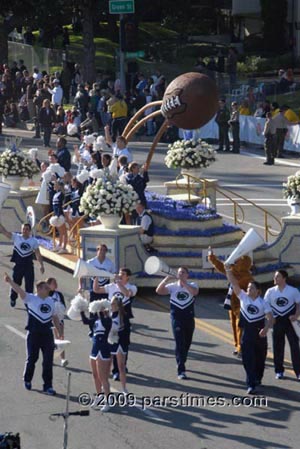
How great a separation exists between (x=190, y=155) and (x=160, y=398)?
10146 mm

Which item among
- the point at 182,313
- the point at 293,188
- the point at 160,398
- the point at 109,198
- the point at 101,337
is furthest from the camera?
the point at 293,188

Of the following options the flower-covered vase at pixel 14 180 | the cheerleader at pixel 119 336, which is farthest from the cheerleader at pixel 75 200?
the cheerleader at pixel 119 336

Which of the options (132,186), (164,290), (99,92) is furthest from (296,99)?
(164,290)

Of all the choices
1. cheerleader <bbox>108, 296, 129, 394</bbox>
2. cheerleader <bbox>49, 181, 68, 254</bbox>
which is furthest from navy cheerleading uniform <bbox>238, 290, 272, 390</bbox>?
cheerleader <bbox>49, 181, 68, 254</bbox>

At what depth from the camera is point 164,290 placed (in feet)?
54.9

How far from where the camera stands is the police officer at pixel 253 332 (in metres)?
16.0

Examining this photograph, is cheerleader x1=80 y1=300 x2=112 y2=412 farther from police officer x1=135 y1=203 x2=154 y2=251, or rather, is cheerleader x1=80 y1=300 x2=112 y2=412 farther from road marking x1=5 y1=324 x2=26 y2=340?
police officer x1=135 y1=203 x2=154 y2=251

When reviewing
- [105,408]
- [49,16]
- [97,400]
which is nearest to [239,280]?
[97,400]

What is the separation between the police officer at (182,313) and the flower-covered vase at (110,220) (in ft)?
14.7

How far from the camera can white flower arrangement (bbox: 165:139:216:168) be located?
82.7 ft

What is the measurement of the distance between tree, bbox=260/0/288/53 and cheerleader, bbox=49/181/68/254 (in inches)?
1360

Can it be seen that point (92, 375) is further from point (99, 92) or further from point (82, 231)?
point (99, 92)

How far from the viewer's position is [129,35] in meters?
38.2

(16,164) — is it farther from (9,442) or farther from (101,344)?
(9,442)
